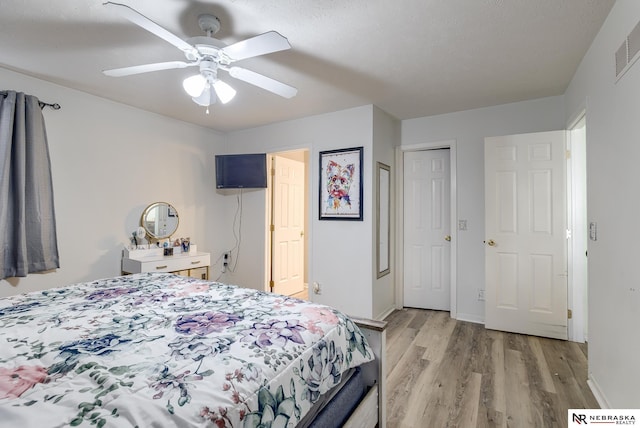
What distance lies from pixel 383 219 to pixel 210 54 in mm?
2479

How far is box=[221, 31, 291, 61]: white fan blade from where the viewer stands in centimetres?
152

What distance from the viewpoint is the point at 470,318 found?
339 centimetres

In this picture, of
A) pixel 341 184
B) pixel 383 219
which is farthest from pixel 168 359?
pixel 383 219

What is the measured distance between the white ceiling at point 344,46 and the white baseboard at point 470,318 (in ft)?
7.59

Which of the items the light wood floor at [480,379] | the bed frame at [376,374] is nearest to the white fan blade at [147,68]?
the bed frame at [376,374]

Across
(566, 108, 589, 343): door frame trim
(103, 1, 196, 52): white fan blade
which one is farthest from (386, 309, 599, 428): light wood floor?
(103, 1, 196, 52): white fan blade

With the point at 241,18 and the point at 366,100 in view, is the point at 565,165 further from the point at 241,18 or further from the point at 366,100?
the point at 241,18

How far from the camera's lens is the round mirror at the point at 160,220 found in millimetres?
3449

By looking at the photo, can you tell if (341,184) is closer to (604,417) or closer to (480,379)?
(480,379)

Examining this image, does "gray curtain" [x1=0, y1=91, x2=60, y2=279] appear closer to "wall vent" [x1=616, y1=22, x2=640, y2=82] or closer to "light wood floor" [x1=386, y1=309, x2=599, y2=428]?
"light wood floor" [x1=386, y1=309, x2=599, y2=428]

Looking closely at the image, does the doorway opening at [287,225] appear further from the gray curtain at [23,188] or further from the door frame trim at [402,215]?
the gray curtain at [23,188]

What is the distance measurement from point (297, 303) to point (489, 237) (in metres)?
2.42

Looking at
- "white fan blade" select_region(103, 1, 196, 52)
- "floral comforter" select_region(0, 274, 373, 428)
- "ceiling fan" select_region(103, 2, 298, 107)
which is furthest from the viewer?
"ceiling fan" select_region(103, 2, 298, 107)

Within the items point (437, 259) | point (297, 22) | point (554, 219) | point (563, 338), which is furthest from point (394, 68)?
point (563, 338)
